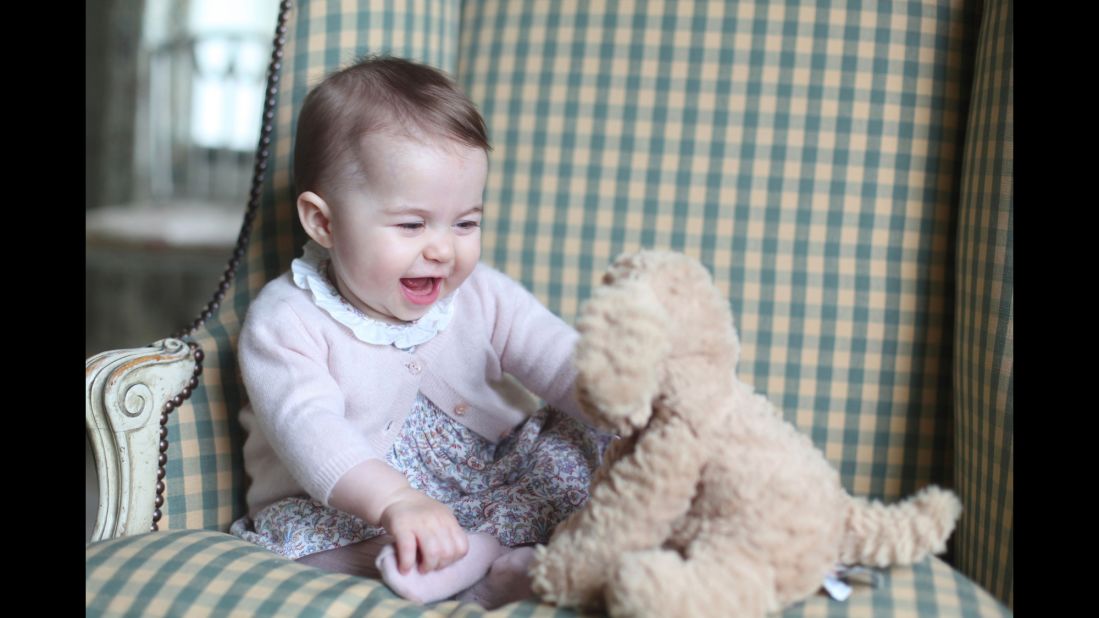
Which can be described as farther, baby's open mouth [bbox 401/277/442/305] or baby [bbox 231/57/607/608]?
baby's open mouth [bbox 401/277/442/305]

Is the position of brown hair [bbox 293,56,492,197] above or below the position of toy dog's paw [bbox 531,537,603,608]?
above

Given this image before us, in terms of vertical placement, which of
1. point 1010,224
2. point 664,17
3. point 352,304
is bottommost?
point 352,304

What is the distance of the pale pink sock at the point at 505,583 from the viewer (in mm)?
959

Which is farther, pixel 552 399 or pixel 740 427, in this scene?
pixel 552 399

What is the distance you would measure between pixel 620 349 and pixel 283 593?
36cm

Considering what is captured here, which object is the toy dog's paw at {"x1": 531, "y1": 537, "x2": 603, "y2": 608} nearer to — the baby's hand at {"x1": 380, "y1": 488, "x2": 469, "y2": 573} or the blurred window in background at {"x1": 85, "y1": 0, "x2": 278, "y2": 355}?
the baby's hand at {"x1": 380, "y1": 488, "x2": 469, "y2": 573}

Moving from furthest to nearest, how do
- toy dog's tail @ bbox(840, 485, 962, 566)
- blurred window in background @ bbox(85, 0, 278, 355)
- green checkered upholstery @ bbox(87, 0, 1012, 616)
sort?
blurred window in background @ bbox(85, 0, 278, 355) < green checkered upholstery @ bbox(87, 0, 1012, 616) < toy dog's tail @ bbox(840, 485, 962, 566)

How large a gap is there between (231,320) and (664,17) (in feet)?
2.17

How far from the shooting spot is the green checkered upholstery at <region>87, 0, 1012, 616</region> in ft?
3.87

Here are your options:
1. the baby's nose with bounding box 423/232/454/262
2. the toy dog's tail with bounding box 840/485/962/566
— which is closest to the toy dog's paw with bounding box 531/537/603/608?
the toy dog's tail with bounding box 840/485/962/566

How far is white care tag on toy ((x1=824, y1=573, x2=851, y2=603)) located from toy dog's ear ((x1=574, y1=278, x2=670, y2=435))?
24 cm

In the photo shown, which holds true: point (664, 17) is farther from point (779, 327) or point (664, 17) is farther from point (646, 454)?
point (646, 454)

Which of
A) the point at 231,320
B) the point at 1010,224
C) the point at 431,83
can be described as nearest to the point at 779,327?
the point at 1010,224

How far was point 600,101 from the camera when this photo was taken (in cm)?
128
